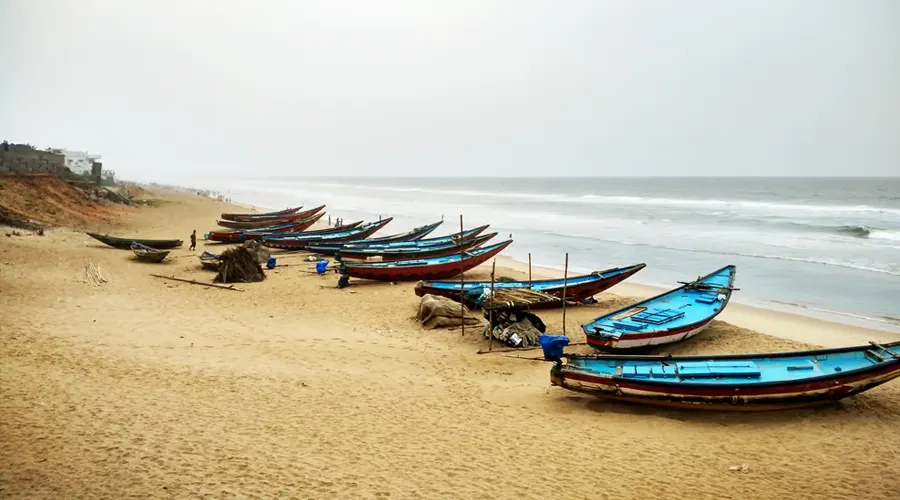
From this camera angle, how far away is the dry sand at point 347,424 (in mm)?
5664

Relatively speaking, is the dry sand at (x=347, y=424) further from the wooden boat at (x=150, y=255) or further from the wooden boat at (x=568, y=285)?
the wooden boat at (x=150, y=255)

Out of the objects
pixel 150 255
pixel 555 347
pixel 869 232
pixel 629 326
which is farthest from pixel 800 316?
pixel 869 232

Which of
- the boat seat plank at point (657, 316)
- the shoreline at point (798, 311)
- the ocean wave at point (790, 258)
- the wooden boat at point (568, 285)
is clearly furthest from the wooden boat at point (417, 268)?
the ocean wave at point (790, 258)

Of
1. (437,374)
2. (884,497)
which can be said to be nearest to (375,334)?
(437,374)

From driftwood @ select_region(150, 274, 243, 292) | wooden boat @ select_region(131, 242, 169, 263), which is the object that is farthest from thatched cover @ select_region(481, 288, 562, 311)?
wooden boat @ select_region(131, 242, 169, 263)

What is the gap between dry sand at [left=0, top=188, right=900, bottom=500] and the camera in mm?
5664

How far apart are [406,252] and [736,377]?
43.5 feet

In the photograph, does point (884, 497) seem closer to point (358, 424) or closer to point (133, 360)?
point (358, 424)

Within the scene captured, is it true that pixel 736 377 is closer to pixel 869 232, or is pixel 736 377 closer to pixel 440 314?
pixel 440 314

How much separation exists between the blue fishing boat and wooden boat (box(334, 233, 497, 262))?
26.9 ft

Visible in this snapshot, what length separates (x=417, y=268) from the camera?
1753 centimetres

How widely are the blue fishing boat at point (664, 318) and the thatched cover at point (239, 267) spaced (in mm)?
10783

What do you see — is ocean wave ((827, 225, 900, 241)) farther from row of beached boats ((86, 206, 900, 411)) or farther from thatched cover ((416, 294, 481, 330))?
thatched cover ((416, 294, 481, 330))

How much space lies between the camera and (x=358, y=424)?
23.3 feet
